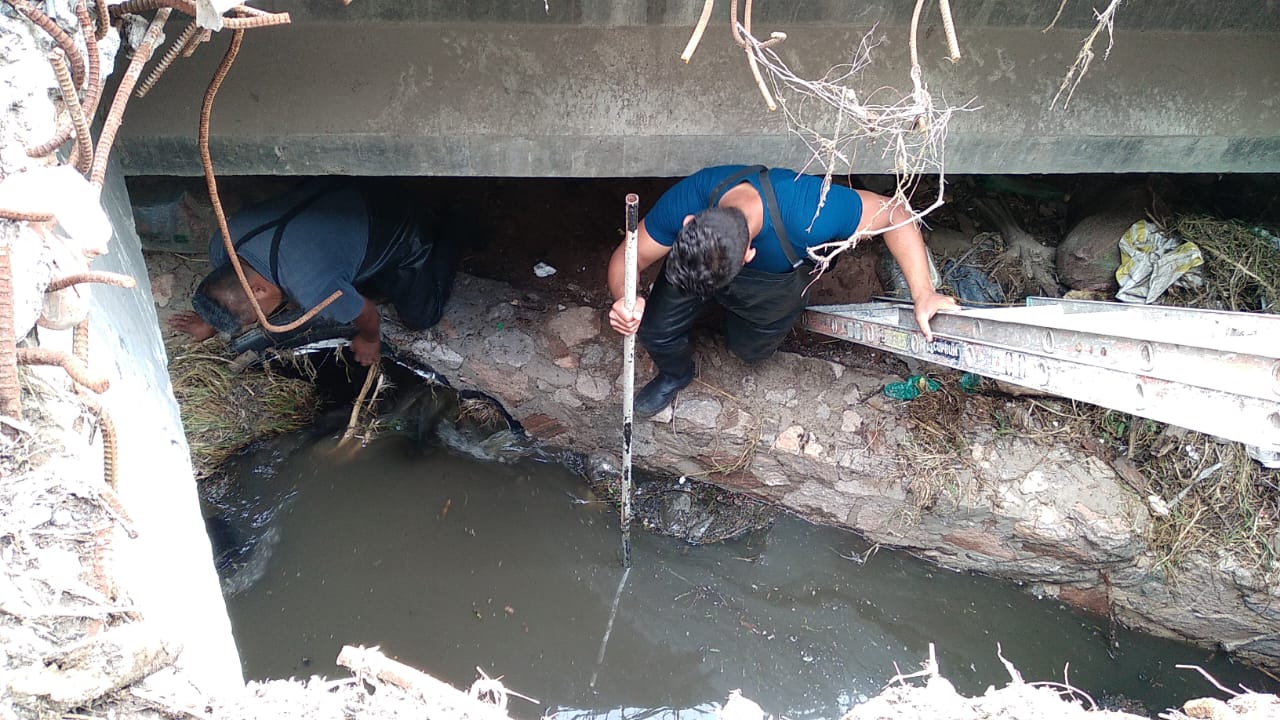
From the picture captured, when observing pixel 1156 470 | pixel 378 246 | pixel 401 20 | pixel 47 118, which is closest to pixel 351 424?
pixel 378 246

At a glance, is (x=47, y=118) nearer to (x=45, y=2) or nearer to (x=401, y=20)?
(x=45, y=2)

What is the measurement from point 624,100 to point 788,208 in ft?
2.57

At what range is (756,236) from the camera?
2.97 m

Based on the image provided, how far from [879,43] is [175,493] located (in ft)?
9.28

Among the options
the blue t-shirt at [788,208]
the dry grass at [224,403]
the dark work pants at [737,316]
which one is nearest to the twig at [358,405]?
the dry grass at [224,403]

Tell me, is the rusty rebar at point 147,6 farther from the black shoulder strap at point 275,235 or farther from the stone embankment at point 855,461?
the stone embankment at point 855,461

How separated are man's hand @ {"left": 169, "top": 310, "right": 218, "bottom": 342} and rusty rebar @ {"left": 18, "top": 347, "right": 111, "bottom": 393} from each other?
2876 millimetres

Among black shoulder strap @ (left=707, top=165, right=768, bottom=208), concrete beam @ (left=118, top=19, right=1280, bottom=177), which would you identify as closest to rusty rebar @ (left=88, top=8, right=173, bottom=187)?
concrete beam @ (left=118, top=19, right=1280, bottom=177)

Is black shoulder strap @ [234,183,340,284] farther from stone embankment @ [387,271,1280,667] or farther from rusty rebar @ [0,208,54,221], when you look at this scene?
rusty rebar @ [0,208,54,221]

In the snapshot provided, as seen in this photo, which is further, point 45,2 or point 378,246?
point 378,246

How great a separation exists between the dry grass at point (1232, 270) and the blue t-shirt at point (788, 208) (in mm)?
1876

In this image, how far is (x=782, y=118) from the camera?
9.93 feet

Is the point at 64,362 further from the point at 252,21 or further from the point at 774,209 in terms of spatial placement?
the point at 774,209

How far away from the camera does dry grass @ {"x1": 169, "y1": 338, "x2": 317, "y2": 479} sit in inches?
158
